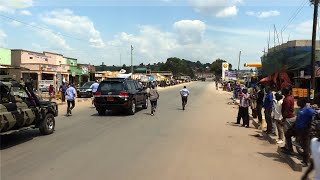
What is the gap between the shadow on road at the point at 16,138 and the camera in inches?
439

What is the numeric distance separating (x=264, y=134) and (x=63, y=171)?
327 inches

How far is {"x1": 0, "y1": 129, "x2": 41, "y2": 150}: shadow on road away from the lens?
11.2m

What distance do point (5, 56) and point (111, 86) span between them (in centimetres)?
3527

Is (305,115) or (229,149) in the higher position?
(305,115)

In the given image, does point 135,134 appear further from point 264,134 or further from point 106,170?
point 106,170

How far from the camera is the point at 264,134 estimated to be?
Answer: 14062 mm

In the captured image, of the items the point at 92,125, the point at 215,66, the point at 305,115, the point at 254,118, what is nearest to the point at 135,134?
the point at 92,125

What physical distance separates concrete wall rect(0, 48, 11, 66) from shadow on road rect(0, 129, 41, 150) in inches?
1540

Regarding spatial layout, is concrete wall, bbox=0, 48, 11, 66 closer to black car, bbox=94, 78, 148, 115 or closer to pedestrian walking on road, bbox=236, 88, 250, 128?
black car, bbox=94, 78, 148, 115

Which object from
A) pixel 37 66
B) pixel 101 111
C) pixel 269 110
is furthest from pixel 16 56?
pixel 269 110

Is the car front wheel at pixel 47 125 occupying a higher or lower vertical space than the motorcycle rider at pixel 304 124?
lower

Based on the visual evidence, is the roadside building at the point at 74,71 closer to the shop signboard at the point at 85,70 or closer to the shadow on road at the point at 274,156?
the shop signboard at the point at 85,70

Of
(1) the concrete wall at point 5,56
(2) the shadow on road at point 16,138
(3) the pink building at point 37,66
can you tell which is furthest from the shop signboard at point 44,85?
(2) the shadow on road at point 16,138

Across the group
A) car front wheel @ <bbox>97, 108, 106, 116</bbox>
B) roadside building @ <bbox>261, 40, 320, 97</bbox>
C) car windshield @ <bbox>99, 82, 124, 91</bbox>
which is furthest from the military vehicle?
roadside building @ <bbox>261, 40, 320, 97</bbox>
